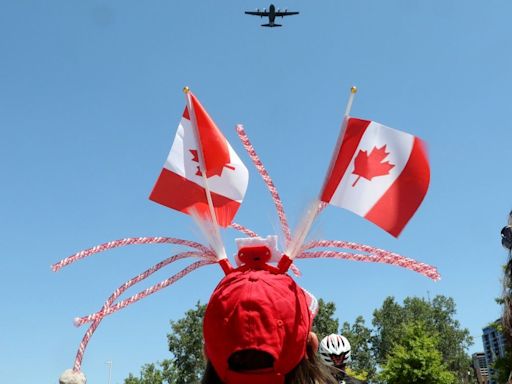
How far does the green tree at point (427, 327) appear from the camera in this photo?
5678 cm

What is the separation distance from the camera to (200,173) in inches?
92.7

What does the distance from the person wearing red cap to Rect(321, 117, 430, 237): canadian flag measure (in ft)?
1.44

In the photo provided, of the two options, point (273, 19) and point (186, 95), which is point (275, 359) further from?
point (273, 19)

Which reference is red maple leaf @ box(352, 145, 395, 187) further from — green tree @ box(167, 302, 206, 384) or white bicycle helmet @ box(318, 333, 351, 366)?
green tree @ box(167, 302, 206, 384)

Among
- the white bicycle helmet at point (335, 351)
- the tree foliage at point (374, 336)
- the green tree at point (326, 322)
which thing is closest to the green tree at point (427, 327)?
the tree foliage at point (374, 336)

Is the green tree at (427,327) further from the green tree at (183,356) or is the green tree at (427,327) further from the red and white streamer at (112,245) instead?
the red and white streamer at (112,245)

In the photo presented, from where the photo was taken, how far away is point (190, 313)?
5238 centimetres

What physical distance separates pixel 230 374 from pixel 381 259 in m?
0.81

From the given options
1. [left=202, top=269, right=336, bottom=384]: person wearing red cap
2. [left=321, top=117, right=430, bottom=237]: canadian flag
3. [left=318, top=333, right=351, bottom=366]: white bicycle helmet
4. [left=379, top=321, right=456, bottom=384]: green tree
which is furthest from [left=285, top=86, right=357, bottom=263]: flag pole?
[left=379, top=321, right=456, bottom=384]: green tree

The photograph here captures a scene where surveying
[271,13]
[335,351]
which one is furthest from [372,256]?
[271,13]

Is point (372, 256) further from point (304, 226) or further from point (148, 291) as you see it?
point (148, 291)

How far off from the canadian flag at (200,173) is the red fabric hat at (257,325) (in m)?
0.52

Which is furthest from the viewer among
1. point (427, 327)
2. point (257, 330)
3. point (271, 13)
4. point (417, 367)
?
point (427, 327)

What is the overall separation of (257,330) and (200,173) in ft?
2.79
